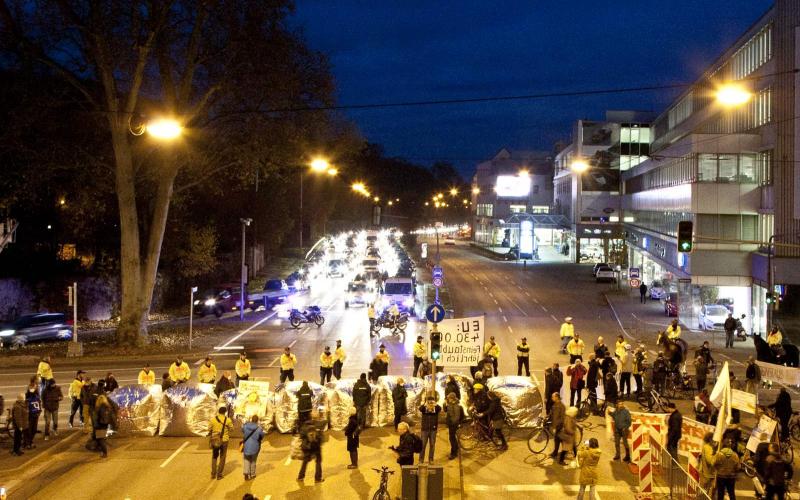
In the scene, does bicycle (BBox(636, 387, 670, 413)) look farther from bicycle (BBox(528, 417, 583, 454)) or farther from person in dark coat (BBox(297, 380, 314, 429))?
person in dark coat (BBox(297, 380, 314, 429))

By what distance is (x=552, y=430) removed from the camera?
16.5 meters

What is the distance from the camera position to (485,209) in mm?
129250

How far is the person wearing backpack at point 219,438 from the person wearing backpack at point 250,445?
52 centimetres

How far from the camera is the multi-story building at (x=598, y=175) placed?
86375 millimetres

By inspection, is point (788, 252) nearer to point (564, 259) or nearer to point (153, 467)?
point (153, 467)

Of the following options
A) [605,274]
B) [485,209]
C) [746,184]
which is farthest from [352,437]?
[485,209]

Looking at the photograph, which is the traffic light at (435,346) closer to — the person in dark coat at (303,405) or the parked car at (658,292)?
the person in dark coat at (303,405)

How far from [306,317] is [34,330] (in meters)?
12.8

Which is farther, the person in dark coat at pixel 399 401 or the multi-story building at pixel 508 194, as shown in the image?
the multi-story building at pixel 508 194

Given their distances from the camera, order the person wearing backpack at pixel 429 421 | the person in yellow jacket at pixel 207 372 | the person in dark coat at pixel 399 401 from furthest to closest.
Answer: the person in yellow jacket at pixel 207 372
the person in dark coat at pixel 399 401
the person wearing backpack at pixel 429 421

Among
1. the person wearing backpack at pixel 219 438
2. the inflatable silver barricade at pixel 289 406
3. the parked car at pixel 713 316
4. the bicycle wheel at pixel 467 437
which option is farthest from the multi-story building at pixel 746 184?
the person wearing backpack at pixel 219 438

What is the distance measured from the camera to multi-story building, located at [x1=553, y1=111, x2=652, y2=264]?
283ft

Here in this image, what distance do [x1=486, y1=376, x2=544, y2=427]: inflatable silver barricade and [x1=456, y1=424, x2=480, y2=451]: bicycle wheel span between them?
41.6 inches

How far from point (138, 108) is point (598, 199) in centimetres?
6518
